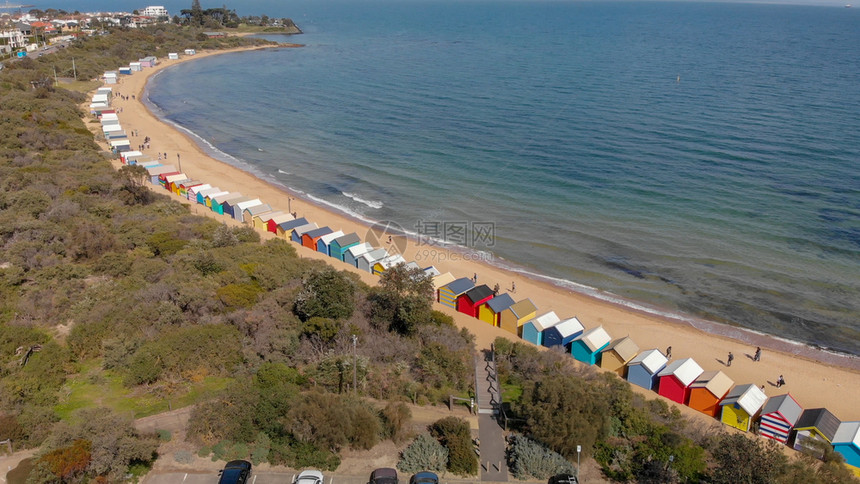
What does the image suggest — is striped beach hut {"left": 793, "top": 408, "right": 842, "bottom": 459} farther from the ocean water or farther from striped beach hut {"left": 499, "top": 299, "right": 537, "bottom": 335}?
striped beach hut {"left": 499, "top": 299, "right": 537, "bottom": 335}

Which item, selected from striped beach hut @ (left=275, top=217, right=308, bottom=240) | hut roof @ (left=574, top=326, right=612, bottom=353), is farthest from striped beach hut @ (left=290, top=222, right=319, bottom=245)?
hut roof @ (left=574, top=326, right=612, bottom=353)

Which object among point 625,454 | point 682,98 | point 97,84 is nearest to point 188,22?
point 97,84

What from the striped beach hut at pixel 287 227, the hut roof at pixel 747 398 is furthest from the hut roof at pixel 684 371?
the striped beach hut at pixel 287 227

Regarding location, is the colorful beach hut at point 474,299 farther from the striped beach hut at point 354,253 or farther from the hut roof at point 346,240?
the hut roof at point 346,240

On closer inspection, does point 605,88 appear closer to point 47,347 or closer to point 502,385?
point 502,385

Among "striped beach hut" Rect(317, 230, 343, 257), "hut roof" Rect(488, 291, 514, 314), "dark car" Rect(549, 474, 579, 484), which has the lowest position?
"dark car" Rect(549, 474, 579, 484)
